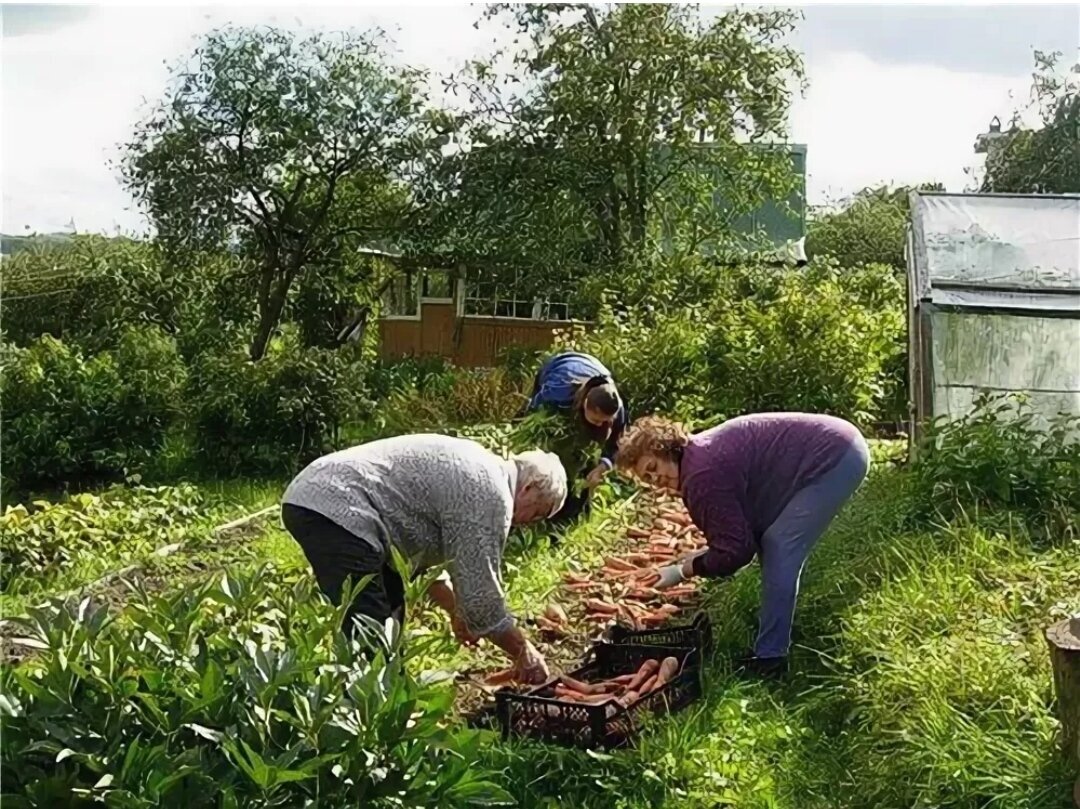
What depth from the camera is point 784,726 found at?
4.20m

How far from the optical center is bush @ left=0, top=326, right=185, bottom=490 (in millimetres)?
12555

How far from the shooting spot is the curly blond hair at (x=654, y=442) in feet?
14.7

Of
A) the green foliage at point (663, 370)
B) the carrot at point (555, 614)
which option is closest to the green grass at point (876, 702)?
the carrot at point (555, 614)

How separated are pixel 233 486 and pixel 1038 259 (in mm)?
7675

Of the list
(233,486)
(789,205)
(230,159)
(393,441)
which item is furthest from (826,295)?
(789,205)

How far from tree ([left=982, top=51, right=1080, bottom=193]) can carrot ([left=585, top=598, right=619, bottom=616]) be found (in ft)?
63.7

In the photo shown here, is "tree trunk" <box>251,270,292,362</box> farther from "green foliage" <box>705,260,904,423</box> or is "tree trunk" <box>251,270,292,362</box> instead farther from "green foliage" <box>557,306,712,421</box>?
"green foliage" <box>705,260,904,423</box>

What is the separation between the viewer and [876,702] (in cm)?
407

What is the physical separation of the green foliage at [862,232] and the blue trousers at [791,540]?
81.1 feet

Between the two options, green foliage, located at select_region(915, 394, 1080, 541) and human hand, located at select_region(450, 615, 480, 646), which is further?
green foliage, located at select_region(915, 394, 1080, 541)

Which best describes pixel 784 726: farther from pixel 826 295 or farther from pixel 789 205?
pixel 789 205

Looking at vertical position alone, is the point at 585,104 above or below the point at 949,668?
above

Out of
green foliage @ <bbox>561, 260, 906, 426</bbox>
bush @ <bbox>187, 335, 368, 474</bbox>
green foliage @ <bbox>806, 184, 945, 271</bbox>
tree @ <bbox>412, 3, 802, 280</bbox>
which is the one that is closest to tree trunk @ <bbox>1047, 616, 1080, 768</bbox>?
green foliage @ <bbox>561, 260, 906, 426</bbox>

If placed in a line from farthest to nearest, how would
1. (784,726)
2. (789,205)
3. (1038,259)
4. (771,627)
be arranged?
(789,205) < (1038,259) < (771,627) < (784,726)
